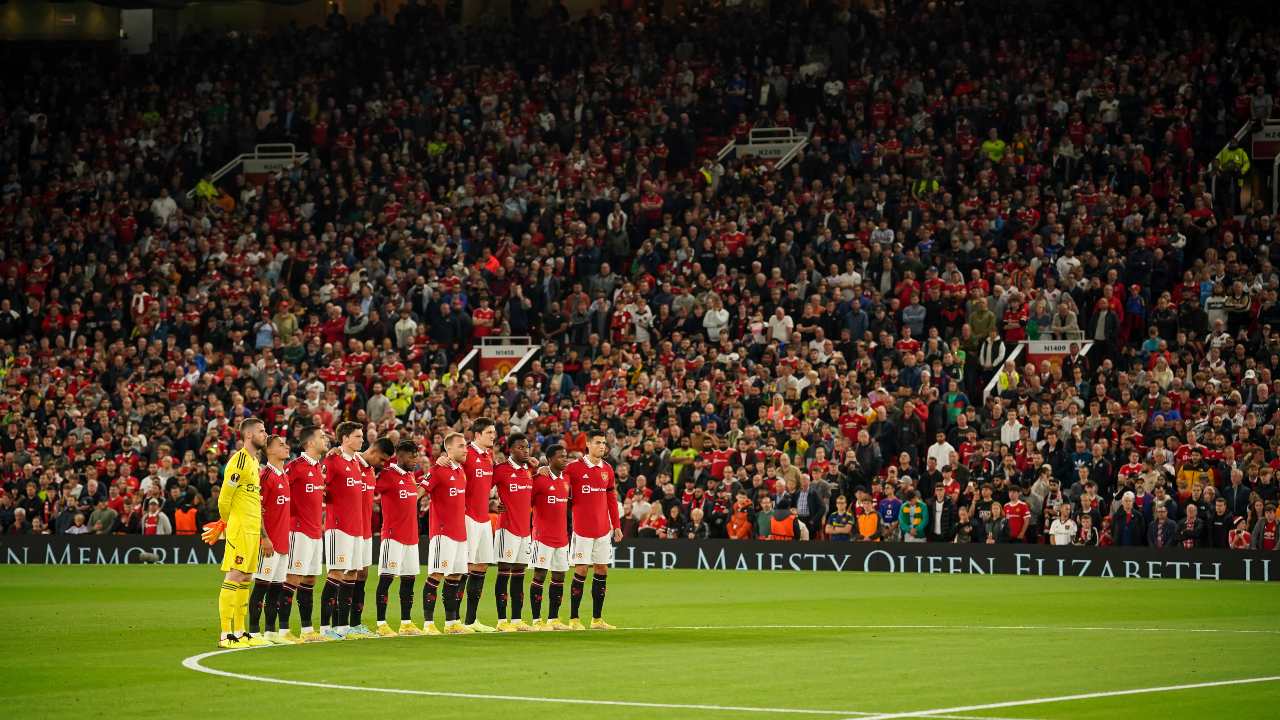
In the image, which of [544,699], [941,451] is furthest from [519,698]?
[941,451]

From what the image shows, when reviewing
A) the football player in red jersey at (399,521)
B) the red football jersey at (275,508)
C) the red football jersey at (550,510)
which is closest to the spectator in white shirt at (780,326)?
the red football jersey at (550,510)

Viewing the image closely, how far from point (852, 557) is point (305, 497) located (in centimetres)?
1387

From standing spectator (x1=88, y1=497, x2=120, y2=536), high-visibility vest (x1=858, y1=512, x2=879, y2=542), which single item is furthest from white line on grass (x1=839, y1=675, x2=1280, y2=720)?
standing spectator (x1=88, y1=497, x2=120, y2=536)

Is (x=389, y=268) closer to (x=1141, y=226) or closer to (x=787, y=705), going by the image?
(x=1141, y=226)

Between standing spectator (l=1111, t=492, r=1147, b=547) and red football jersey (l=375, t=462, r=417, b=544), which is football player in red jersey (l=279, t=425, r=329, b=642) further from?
standing spectator (l=1111, t=492, r=1147, b=547)

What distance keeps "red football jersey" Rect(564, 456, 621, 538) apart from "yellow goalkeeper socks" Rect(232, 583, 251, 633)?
11.8 ft

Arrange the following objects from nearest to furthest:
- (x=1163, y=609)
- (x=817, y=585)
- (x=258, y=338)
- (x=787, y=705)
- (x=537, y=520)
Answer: (x=787, y=705) < (x=537, y=520) < (x=1163, y=609) < (x=817, y=585) < (x=258, y=338)

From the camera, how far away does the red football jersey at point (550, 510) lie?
1753cm

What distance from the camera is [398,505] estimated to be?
659 inches

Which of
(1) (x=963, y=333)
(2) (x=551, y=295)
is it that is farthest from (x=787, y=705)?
(2) (x=551, y=295)

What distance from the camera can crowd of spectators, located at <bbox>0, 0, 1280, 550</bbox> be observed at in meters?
28.4

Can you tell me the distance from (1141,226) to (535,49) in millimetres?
17742

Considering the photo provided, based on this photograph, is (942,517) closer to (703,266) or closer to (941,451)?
(941,451)

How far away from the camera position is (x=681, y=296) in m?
33.8
